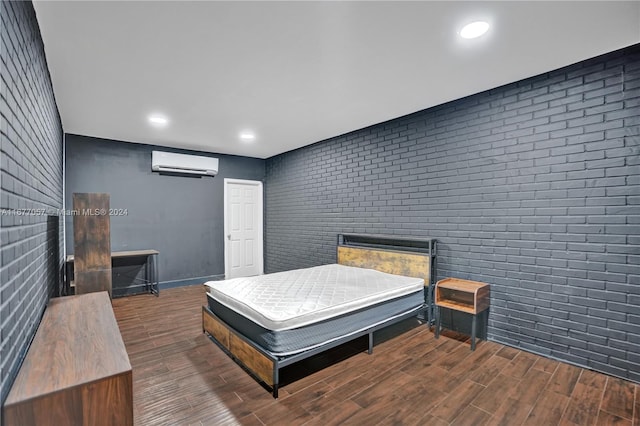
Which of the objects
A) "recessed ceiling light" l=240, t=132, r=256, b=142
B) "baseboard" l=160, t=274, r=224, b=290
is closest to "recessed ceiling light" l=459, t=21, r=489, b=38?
"recessed ceiling light" l=240, t=132, r=256, b=142

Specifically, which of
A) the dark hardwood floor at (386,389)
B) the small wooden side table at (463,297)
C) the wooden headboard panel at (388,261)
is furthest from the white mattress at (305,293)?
the dark hardwood floor at (386,389)

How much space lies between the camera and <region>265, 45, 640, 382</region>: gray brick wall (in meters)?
2.33

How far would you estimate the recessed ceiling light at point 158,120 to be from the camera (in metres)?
3.70

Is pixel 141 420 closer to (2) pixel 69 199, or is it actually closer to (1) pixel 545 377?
(1) pixel 545 377

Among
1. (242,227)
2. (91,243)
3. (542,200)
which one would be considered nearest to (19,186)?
(91,243)

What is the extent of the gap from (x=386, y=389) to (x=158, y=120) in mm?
3926

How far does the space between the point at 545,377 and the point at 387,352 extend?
48.0 inches

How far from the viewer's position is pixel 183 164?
531 centimetres

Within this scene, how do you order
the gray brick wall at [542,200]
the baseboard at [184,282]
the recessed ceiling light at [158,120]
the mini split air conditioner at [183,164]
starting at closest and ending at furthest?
1. the gray brick wall at [542,200]
2. the recessed ceiling light at [158,120]
3. the mini split air conditioner at [183,164]
4. the baseboard at [184,282]

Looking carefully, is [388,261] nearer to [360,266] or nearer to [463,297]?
[360,266]

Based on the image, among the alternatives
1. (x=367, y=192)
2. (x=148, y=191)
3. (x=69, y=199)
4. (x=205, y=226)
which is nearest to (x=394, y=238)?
(x=367, y=192)

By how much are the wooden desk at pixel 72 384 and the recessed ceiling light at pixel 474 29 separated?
2.71 m

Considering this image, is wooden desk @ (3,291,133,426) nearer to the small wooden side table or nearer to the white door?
the small wooden side table

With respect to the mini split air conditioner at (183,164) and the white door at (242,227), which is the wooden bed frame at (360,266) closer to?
the white door at (242,227)
